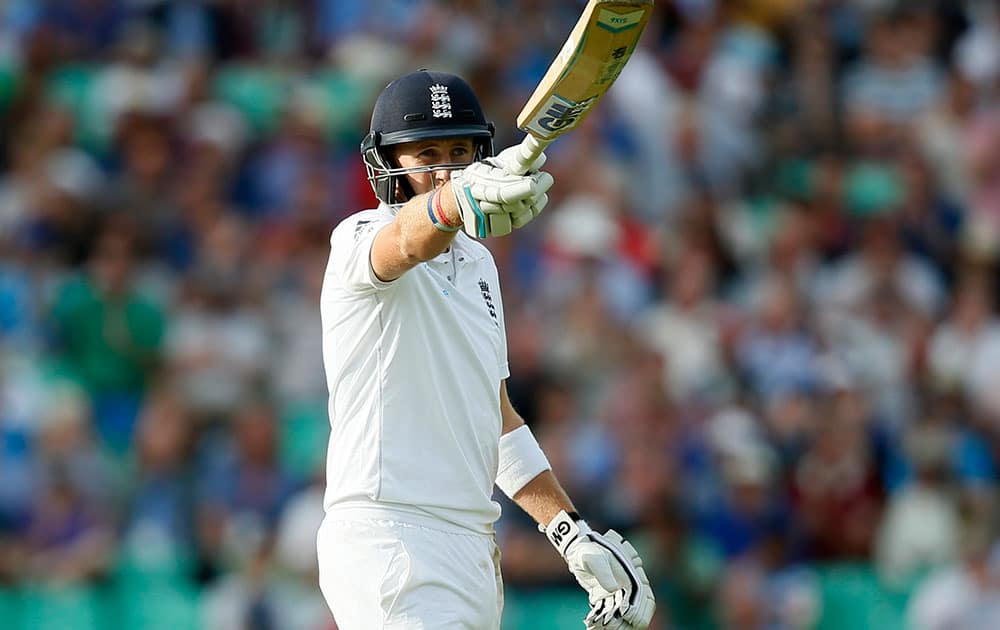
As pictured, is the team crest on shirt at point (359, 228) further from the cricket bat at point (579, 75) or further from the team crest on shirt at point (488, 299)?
the cricket bat at point (579, 75)

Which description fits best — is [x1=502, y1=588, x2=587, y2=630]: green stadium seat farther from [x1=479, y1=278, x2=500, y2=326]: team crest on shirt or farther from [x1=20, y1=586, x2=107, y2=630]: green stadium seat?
[x1=479, y1=278, x2=500, y2=326]: team crest on shirt

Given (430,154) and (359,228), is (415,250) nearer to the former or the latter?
(359,228)

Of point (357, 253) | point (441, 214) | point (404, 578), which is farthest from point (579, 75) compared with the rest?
point (404, 578)

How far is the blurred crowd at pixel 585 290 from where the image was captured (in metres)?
9.00

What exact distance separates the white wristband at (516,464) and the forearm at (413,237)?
0.93m

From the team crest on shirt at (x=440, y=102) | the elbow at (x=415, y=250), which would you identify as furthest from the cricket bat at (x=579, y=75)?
the team crest on shirt at (x=440, y=102)

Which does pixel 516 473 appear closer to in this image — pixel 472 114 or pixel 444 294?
pixel 444 294

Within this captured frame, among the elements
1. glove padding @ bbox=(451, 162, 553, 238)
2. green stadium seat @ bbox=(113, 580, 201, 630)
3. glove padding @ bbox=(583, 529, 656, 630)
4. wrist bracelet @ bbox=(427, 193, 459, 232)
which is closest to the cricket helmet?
wrist bracelet @ bbox=(427, 193, 459, 232)

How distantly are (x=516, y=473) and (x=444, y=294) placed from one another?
73cm

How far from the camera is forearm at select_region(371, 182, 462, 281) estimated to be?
4242 millimetres

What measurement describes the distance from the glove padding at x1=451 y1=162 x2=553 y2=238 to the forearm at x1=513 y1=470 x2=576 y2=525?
1318 mm

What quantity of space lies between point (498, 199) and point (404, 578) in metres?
1.15

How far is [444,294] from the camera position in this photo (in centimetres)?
476

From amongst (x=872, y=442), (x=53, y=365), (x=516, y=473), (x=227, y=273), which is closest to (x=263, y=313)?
(x=227, y=273)
